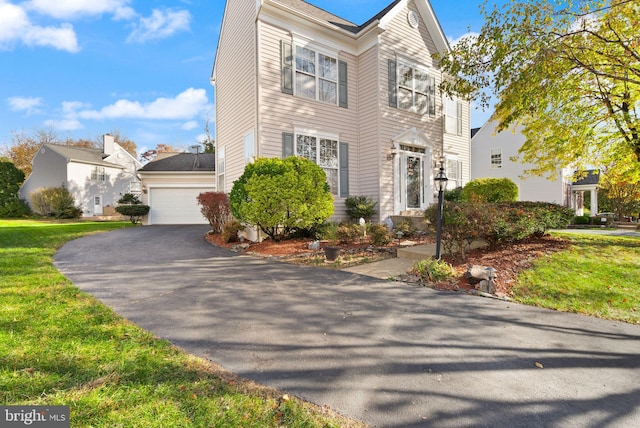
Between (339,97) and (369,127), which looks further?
(369,127)

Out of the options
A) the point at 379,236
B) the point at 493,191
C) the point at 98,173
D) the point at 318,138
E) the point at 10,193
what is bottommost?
the point at 379,236

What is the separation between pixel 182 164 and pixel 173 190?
76.7 inches

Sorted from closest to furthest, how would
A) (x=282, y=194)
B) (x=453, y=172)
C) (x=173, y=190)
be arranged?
1. (x=282, y=194)
2. (x=453, y=172)
3. (x=173, y=190)

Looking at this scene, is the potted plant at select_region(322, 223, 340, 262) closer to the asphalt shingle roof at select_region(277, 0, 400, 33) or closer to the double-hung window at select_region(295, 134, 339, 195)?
the double-hung window at select_region(295, 134, 339, 195)

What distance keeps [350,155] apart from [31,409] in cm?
1043

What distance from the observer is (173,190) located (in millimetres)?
18562

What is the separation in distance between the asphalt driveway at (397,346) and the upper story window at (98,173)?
1135 inches

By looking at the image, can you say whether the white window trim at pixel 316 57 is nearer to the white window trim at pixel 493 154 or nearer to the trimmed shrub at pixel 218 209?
Result: the trimmed shrub at pixel 218 209

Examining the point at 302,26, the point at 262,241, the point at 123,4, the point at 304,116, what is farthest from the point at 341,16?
the point at 262,241

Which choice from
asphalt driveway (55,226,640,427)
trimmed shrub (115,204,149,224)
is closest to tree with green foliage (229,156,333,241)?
asphalt driveway (55,226,640,427)

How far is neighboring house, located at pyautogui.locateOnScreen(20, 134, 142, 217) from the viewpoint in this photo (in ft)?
86.3

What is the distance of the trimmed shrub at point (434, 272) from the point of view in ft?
17.6

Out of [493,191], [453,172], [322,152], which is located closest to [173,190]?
[322,152]

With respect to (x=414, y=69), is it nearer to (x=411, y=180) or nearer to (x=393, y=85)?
(x=393, y=85)
